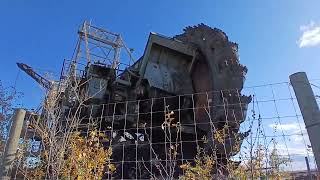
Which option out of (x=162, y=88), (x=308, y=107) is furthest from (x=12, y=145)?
(x=162, y=88)

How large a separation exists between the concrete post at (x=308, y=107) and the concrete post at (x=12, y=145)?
3.60m

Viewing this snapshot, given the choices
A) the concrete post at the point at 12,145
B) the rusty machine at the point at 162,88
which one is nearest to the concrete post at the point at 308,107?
the concrete post at the point at 12,145

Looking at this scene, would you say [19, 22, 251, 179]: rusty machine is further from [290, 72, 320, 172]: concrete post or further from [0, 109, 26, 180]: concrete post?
[290, 72, 320, 172]: concrete post

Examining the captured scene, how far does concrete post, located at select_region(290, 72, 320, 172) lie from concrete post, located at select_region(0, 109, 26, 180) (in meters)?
3.60

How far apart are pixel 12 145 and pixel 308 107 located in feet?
12.3

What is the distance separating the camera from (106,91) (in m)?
13.5

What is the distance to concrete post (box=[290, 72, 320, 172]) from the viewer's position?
93.8 inches

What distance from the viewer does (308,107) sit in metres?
2.53

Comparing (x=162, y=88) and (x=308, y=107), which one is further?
(x=162, y=88)

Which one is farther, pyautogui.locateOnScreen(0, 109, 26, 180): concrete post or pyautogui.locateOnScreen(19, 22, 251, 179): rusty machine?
pyautogui.locateOnScreen(19, 22, 251, 179): rusty machine

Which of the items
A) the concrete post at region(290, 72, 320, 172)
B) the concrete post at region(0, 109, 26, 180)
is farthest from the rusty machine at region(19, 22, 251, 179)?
the concrete post at region(290, 72, 320, 172)

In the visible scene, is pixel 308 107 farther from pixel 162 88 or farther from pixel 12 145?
pixel 162 88

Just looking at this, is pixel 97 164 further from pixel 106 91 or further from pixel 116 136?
pixel 106 91

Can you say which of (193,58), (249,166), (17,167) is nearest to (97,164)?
(17,167)
